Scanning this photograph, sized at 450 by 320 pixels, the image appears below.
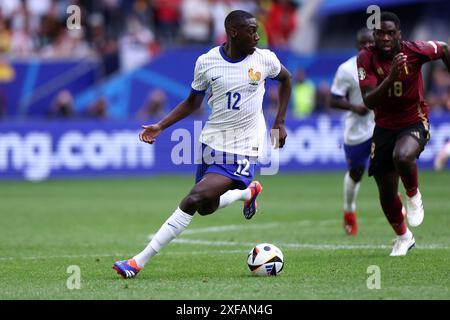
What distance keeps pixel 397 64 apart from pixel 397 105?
1.04 meters

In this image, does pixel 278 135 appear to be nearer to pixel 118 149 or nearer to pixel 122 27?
pixel 118 149

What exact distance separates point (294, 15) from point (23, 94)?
9458mm

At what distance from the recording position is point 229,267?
10898 millimetres

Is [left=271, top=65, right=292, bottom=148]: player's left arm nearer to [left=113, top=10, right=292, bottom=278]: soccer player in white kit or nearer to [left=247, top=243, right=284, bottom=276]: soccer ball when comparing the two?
[left=113, top=10, right=292, bottom=278]: soccer player in white kit

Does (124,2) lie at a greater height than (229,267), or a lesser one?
greater

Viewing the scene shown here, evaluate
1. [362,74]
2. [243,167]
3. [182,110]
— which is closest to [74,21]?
[182,110]

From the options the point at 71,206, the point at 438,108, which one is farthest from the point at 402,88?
the point at 438,108

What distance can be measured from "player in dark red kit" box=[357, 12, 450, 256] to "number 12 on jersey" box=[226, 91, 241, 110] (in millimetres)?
1497

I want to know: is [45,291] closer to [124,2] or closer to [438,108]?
[438,108]

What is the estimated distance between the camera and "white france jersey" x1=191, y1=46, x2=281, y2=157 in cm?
1034

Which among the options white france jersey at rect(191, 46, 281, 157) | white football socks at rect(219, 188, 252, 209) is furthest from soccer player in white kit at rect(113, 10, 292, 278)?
white football socks at rect(219, 188, 252, 209)

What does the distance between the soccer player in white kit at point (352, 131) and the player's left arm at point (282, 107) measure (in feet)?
12.1

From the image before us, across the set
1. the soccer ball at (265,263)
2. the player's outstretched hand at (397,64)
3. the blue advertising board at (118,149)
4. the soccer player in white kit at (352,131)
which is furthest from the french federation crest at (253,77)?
the blue advertising board at (118,149)

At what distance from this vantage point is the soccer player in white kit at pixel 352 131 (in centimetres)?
1458
